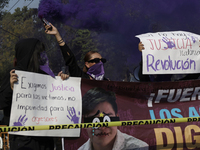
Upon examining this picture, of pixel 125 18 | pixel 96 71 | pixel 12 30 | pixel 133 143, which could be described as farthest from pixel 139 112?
pixel 12 30

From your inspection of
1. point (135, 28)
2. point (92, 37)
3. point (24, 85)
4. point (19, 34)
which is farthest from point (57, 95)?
point (19, 34)

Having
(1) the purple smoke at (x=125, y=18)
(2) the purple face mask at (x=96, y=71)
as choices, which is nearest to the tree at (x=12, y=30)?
(1) the purple smoke at (x=125, y=18)

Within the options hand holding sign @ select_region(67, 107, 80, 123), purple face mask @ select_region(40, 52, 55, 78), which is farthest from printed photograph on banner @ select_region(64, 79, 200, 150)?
purple face mask @ select_region(40, 52, 55, 78)

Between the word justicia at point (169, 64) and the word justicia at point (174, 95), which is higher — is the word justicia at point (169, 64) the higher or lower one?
the higher one

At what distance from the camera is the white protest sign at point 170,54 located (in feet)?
12.6

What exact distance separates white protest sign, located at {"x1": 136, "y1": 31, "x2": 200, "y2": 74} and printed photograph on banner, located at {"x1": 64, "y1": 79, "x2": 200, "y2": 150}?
0.21m

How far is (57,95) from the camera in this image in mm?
3320

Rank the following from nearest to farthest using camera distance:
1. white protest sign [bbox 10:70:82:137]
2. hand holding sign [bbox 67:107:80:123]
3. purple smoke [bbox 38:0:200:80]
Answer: white protest sign [bbox 10:70:82:137] < hand holding sign [bbox 67:107:80:123] < purple smoke [bbox 38:0:200:80]

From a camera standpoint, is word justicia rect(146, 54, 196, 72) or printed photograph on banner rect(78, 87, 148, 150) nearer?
printed photograph on banner rect(78, 87, 148, 150)

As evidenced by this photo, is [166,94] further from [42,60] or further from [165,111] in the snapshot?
[42,60]

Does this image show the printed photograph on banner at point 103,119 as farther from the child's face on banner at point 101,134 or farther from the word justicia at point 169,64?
the word justicia at point 169,64

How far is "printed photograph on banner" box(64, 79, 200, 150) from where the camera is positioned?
11.1ft

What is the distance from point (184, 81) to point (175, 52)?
452 millimetres

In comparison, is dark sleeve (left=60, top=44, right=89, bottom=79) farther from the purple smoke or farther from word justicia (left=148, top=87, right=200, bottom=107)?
the purple smoke
